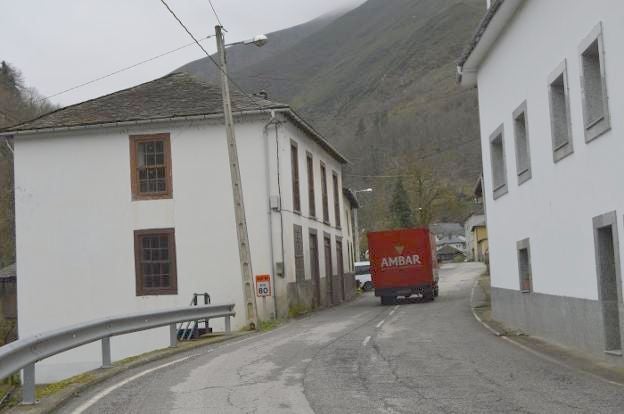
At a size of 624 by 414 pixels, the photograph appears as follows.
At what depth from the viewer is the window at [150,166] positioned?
28141 mm

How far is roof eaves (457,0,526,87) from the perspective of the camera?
16683mm

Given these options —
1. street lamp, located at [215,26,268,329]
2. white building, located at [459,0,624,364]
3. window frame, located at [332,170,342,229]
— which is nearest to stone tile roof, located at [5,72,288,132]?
street lamp, located at [215,26,268,329]

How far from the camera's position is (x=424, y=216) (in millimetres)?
67750

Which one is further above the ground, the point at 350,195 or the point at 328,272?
the point at 350,195

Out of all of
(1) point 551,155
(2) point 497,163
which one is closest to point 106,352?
(1) point 551,155

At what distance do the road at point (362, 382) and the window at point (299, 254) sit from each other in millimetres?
13144

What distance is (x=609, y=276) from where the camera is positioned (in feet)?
40.5

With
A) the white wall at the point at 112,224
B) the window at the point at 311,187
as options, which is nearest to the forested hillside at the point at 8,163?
the white wall at the point at 112,224

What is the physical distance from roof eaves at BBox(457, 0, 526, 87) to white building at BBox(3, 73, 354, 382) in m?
7.12

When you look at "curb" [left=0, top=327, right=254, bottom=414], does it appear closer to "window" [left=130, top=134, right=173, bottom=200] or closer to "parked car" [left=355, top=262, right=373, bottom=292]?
"window" [left=130, top=134, right=173, bottom=200]

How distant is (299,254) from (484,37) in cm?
1313

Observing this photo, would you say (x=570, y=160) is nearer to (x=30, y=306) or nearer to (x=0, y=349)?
(x=0, y=349)

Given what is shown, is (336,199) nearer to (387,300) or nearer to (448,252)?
(387,300)

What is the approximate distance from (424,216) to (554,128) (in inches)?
2102
